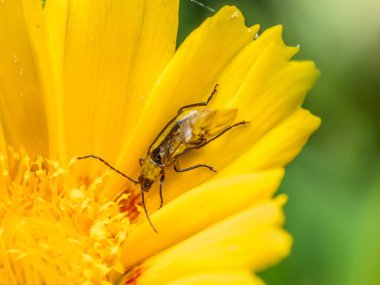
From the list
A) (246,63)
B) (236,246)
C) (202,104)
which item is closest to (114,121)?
(202,104)

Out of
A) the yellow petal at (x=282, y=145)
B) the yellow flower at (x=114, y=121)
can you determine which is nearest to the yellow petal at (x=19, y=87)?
the yellow flower at (x=114, y=121)

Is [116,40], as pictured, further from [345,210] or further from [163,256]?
[345,210]

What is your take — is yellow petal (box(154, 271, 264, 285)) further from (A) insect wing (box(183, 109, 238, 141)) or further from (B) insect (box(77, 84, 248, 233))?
(A) insect wing (box(183, 109, 238, 141))

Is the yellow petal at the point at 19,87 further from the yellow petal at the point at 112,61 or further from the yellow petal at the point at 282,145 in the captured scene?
the yellow petal at the point at 282,145

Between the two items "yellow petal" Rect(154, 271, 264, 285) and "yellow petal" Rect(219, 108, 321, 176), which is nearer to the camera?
"yellow petal" Rect(154, 271, 264, 285)

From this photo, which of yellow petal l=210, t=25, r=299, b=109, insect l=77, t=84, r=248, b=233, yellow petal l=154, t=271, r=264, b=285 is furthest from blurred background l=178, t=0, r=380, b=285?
yellow petal l=154, t=271, r=264, b=285

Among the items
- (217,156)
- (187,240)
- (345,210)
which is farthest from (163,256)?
(345,210)
